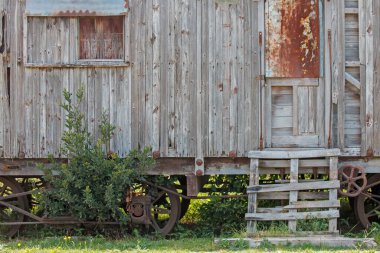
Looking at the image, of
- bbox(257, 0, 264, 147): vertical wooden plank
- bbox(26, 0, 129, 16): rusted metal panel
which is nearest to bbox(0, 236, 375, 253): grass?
bbox(257, 0, 264, 147): vertical wooden plank

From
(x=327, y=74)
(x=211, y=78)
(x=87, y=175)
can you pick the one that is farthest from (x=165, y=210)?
(x=327, y=74)

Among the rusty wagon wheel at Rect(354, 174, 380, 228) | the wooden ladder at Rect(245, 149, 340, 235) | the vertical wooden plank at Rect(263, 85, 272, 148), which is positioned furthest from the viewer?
the rusty wagon wheel at Rect(354, 174, 380, 228)

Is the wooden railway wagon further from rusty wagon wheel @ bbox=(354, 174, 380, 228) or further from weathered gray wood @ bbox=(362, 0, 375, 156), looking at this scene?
rusty wagon wheel @ bbox=(354, 174, 380, 228)

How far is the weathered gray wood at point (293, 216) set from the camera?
1050 cm

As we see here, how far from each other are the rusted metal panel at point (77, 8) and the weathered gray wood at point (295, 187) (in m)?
3.60

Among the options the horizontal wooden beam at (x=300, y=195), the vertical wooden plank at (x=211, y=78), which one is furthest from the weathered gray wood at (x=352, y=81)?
the vertical wooden plank at (x=211, y=78)

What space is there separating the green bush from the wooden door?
7.58 feet

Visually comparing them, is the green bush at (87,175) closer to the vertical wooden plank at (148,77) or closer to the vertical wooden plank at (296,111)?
the vertical wooden plank at (148,77)

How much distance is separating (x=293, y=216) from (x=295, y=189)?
47 cm

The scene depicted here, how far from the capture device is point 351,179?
1093 centimetres

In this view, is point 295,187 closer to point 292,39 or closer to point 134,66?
point 292,39

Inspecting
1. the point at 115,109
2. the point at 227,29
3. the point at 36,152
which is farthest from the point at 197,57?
the point at 36,152

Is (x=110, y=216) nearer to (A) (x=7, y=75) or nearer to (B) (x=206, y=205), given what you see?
(B) (x=206, y=205)

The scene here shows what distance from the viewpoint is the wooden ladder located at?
10.6 meters
